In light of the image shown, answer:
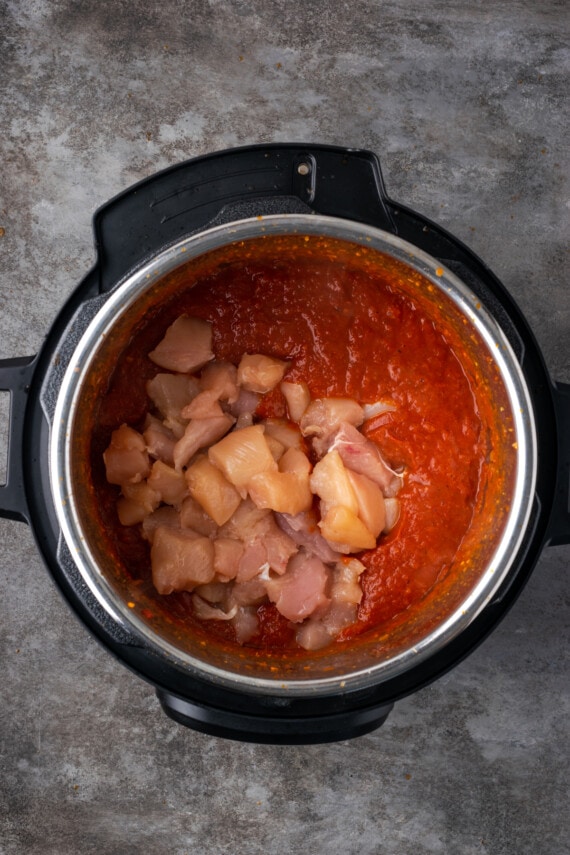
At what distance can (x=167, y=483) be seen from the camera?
6.01 ft

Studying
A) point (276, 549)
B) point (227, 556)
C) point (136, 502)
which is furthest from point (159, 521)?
point (276, 549)

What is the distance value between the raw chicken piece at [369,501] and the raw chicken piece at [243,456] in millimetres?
193

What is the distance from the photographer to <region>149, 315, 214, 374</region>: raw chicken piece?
1826mm

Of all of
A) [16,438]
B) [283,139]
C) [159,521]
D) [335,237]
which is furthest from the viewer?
[283,139]

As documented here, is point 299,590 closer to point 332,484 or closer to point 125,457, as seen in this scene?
point 332,484

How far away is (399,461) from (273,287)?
0.52 meters

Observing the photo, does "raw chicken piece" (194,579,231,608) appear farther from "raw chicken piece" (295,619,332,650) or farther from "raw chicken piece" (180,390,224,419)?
"raw chicken piece" (180,390,224,419)

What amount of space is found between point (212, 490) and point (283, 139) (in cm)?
104

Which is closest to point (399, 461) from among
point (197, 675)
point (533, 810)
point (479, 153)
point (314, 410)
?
point (314, 410)

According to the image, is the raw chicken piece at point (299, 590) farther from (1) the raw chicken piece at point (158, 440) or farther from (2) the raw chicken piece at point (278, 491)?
(1) the raw chicken piece at point (158, 440)

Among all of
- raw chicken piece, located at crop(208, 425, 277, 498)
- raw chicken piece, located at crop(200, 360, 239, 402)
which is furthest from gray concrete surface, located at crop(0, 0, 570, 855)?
raw chicken piece, located at crop(208, 425, 277, 498)

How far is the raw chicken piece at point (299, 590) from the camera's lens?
6.08 feet

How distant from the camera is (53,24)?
2.21m

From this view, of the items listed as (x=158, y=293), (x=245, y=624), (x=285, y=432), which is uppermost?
(x=158, y=293)
